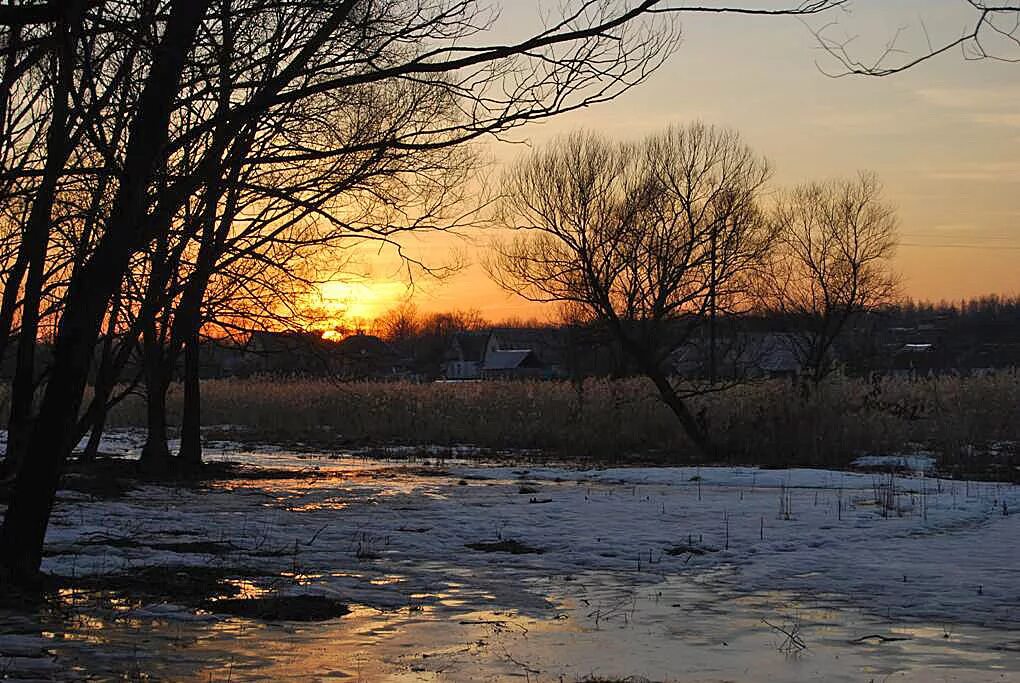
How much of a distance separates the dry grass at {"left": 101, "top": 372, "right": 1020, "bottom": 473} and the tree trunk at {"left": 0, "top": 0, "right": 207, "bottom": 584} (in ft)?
51.1

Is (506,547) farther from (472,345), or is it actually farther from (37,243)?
(472,345)

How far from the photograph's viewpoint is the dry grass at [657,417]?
24.6 m

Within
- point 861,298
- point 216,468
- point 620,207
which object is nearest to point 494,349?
point 861,298

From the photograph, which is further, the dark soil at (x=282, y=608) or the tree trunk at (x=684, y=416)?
the tree trunk at (x=684, y=416)

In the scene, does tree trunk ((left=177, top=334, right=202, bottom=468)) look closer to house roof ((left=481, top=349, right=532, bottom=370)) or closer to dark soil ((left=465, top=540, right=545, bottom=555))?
dark soil ((left=465, top=540, right=545, bottom=555))

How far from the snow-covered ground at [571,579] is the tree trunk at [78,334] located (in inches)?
33.0

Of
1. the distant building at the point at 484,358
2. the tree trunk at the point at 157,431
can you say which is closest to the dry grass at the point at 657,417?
the tree trunk at the point at 157,431

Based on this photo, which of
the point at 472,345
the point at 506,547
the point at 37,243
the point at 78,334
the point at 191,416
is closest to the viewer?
the point at 78,334

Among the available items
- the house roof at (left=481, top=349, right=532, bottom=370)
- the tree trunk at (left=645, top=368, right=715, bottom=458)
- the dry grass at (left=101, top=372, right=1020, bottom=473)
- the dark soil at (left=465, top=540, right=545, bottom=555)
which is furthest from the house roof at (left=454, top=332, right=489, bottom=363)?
the dark soil at (left=465, top=540, right=545, bottom=555)

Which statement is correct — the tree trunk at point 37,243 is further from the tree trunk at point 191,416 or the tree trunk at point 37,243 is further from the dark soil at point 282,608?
the tree trunk at point 191,416

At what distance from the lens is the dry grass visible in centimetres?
2464

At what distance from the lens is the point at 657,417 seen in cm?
2739

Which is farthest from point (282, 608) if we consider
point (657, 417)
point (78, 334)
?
point (657, 417)

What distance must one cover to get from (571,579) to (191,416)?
11.9 meters
